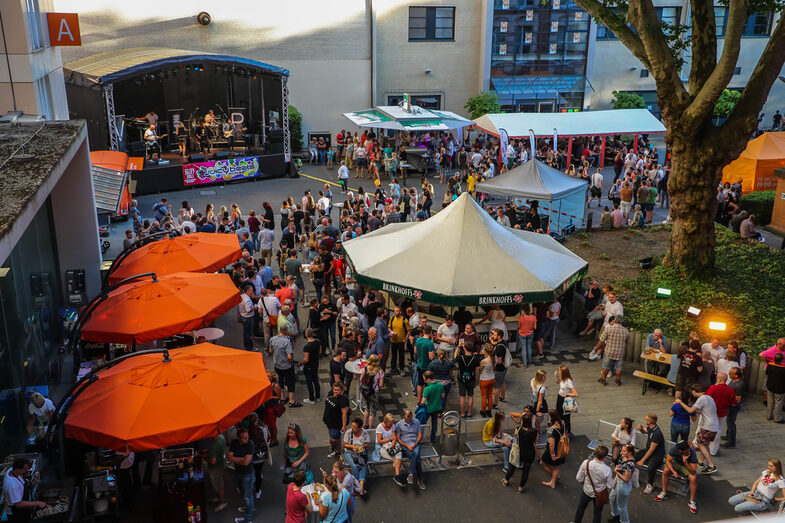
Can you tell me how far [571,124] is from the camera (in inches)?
1248

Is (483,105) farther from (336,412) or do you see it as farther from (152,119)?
(336,412)

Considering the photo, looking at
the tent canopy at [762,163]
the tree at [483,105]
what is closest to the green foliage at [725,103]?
the tent canopy at [762,163]

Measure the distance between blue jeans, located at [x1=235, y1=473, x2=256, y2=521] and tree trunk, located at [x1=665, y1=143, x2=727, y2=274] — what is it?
11945mm

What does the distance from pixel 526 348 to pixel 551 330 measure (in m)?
1.23

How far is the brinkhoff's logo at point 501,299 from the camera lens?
14.0 meters

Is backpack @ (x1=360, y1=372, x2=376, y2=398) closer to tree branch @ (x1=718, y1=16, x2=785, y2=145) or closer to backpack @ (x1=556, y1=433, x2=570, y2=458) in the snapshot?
backpack @ (x1=556, y1=433, x2=570, y2=458)

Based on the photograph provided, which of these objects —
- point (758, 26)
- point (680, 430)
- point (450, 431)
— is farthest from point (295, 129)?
point (758, 26)

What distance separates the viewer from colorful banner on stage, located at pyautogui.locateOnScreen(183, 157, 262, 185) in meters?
28.6

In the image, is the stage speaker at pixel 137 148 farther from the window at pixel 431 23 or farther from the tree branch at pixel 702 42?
the tree branch at pixel 702 42

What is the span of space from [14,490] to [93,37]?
28055mm

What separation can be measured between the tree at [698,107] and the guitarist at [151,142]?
17.9 metres

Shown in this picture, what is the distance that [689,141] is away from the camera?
1647 cm

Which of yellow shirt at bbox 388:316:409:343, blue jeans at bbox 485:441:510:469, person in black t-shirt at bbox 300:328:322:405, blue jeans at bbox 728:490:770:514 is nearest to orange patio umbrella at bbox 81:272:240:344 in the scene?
person in black t-shirt at bbox 300:328:322:405

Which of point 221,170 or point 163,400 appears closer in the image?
point 163,400
